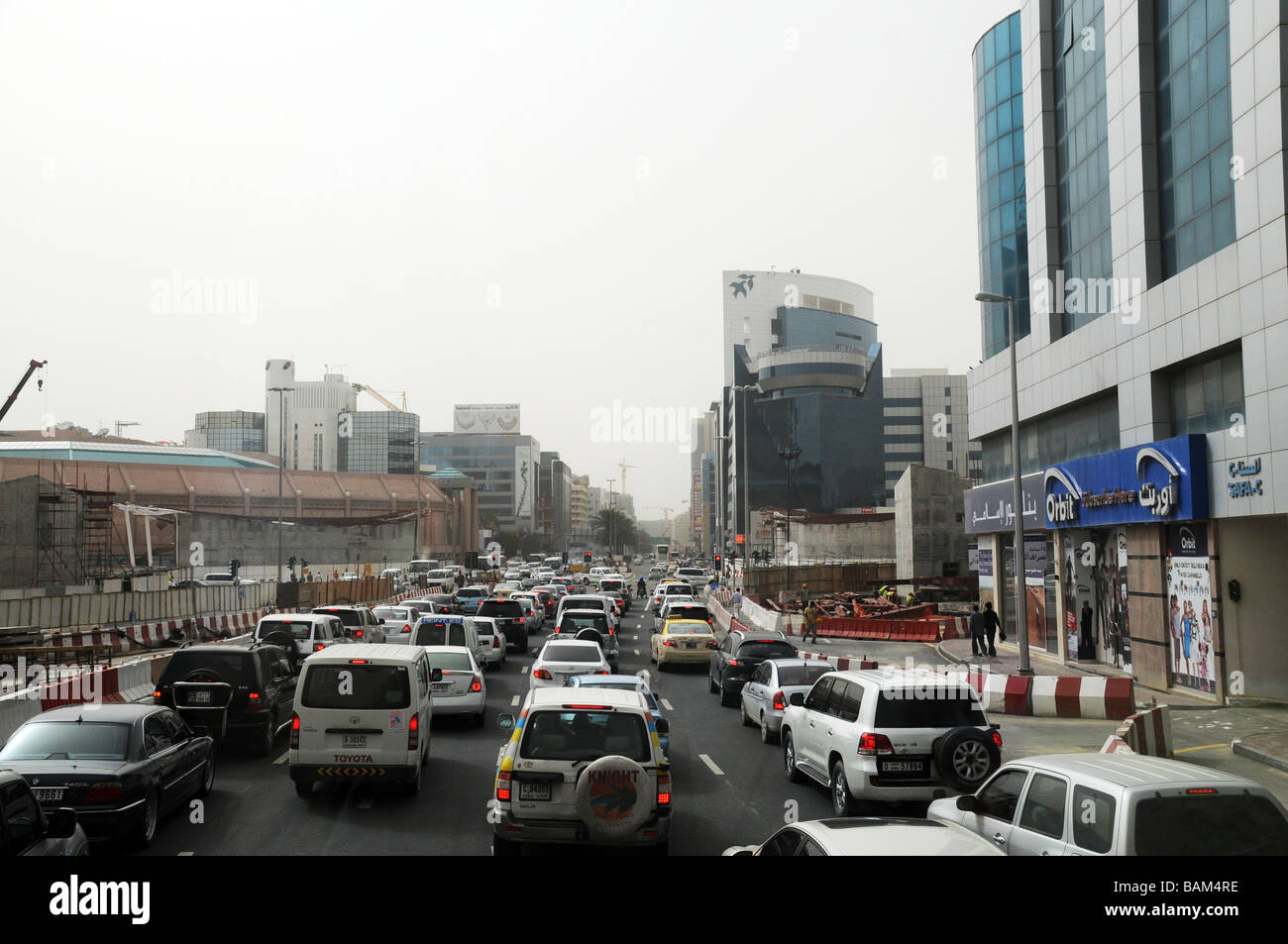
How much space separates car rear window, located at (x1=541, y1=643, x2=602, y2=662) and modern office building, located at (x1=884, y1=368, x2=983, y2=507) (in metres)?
132

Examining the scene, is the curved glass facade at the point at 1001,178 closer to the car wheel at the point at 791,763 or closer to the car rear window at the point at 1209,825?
the car wheel at the point at 791,763

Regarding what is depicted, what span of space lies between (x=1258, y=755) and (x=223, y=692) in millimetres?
15306

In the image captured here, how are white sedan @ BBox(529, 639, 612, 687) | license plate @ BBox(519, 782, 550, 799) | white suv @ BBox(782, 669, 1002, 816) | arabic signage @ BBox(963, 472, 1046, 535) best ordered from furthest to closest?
arabic signage @ BBox(963, 472, 1046, 535)
white sedan @ BBox(529, 639, 612, 687)
white suv @ BBox(782, 669, 1002, 816)
license plate @ BBox(519, 782, 550, 799)

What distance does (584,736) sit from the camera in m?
8.62

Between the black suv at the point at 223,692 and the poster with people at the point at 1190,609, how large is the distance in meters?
18.6

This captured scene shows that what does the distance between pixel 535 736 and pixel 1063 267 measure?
1038 inches

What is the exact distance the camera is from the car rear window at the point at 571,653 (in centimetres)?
1898

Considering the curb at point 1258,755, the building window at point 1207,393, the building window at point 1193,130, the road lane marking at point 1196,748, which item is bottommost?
the road lane marking at point 1196,748

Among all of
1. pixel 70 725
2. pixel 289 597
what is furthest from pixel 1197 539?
pixel 289 597

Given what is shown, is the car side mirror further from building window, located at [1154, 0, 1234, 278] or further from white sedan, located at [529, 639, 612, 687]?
building window, located at [1154, 0, 1234, 278]

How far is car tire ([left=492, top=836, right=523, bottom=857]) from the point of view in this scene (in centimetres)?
859

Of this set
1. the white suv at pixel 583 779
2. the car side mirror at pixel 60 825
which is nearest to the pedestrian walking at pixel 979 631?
the white suv at pixel 583 779

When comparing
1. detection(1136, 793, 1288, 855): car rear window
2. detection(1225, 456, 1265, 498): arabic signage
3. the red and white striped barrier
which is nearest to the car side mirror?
detection(1136, 793, 1288, 855): car rear window

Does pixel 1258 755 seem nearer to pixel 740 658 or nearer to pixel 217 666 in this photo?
pixel 740 658
